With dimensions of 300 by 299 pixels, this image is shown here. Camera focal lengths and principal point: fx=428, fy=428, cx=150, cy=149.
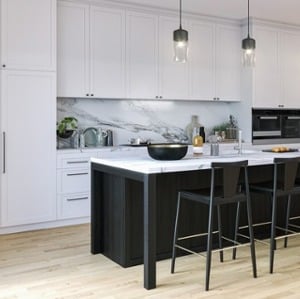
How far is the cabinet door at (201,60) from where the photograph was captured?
20.4 feet

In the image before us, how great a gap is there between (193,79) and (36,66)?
2.40m

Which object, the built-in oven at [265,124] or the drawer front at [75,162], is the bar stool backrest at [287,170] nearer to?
the drawer front at [75,162]

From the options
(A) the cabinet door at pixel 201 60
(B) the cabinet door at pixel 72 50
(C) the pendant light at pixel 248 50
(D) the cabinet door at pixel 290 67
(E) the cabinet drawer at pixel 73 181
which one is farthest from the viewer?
(D) the cabinet door at pixel 290 67

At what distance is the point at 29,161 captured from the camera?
4809mm

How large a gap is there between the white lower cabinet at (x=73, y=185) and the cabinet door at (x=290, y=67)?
11.3 feet

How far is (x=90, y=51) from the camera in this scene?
541 cm

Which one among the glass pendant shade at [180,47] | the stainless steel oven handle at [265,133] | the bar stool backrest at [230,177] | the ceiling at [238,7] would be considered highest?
the ceiling at [238,7]

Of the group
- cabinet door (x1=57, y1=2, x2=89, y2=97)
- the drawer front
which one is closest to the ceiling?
cabinet door (x1=57, y1=2, x2=89, y2=97)

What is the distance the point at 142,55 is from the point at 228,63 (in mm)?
1517

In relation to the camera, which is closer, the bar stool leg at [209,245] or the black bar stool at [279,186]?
the bar stool leg at [209,245]

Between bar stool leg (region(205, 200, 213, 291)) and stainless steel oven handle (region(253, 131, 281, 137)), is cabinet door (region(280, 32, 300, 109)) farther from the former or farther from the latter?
bar stool leg (region(205, 200, 213, 291))

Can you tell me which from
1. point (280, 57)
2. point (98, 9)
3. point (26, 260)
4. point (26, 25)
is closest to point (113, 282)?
point (26, 260)

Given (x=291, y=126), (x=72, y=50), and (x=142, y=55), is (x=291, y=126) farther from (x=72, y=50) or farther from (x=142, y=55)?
(x=72, y=50)

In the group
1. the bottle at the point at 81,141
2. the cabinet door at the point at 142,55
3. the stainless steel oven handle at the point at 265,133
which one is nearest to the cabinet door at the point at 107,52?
the cabinet door at the point at 142,55
